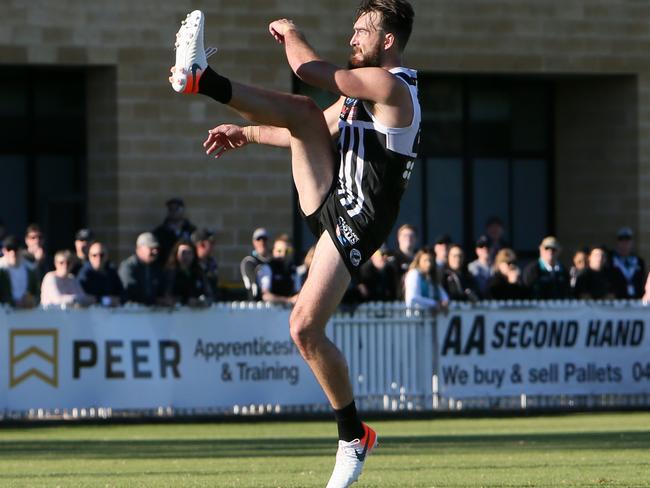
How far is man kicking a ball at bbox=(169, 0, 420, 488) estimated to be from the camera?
27.5ft

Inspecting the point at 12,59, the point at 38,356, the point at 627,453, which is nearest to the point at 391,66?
the point at 627,453

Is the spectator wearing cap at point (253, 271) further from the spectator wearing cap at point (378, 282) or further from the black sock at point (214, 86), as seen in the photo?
the black sock at point (214, 86)

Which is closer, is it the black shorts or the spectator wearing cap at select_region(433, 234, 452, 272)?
the black shorts

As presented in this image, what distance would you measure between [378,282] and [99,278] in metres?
3.20

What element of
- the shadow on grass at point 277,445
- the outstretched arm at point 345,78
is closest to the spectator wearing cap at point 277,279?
the shadow on grass at point 277,445

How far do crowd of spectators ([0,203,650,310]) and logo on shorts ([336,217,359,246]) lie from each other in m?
9.63

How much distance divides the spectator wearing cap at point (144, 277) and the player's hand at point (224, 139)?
380 inches

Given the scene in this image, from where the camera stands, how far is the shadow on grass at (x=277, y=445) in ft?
45.9

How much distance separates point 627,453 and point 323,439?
3591 millimetres

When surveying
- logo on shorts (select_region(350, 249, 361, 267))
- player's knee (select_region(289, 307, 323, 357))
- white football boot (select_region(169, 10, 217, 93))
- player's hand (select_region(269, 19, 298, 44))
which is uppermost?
player's hand (select_region(269, 19, 298, 44))

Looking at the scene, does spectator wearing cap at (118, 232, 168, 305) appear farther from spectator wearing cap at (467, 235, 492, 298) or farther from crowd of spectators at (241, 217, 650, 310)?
spectator wearing cap at (467, 235, 492, 298)

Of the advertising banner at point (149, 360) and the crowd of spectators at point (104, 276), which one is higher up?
the crowd of spectators at point (104, 276)

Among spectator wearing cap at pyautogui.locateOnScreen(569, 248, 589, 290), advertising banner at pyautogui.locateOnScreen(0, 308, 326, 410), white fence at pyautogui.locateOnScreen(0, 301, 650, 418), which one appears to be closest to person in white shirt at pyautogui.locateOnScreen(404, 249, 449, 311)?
white fence at pyautogui.locateOnScreen(0, 301, 650, 418)

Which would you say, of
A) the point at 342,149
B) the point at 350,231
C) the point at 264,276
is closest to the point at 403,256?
the point at 264,276
